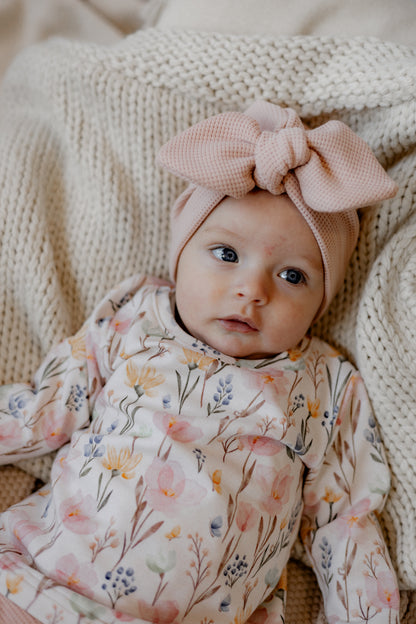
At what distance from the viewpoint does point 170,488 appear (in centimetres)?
105

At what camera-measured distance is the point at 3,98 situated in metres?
1.48

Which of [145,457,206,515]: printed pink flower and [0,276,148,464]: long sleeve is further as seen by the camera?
[0,276,148,464]: long sleeve

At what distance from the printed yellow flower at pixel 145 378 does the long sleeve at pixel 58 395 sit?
0.29 feet

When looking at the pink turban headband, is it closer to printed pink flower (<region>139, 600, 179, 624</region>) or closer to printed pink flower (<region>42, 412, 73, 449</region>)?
printed pink flower (<region>42, 412, 73, 449</region>)

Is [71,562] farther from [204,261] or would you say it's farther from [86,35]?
[86,35]

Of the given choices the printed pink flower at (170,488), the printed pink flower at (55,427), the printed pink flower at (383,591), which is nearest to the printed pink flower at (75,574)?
the printed pink flower at (170,488)

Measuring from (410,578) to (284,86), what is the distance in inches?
38.9

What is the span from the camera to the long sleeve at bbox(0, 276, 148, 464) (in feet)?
3.87

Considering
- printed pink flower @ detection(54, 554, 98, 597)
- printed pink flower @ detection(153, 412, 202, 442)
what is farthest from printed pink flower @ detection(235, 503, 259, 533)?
printed pink flower @ detection(54, 554, 98, 597)

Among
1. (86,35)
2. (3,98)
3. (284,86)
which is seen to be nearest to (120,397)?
(284,86)

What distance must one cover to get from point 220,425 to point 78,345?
34cm

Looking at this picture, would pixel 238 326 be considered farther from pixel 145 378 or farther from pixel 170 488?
pixel 170 488

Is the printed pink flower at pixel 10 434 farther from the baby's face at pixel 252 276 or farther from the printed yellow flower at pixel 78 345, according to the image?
the baby's face at pixel 252 276

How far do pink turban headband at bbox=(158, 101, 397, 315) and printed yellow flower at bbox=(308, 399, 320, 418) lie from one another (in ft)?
0.76
